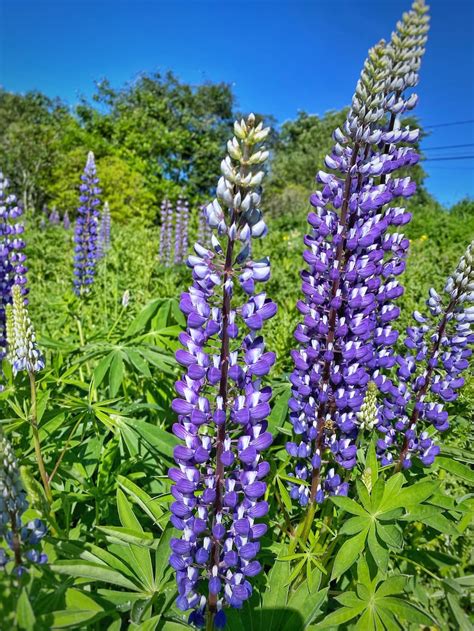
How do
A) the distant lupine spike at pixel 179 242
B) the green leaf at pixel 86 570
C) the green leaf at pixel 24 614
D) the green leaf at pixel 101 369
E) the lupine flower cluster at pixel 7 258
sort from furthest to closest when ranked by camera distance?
the distant lupine spike at pixel 179 242 < the lupine flower cluster at pixel 7 258 < the green leaf at pixel 101 369 < the green leaf at pixel 86 570 < the green leaf at pixel 24 614

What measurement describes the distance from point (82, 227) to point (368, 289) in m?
2.92

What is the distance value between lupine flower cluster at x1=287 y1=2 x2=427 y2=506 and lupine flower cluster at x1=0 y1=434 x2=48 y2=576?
0.79m

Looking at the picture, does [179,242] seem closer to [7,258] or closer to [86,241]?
[86,241]

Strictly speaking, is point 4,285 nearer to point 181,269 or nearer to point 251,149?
point 251,149

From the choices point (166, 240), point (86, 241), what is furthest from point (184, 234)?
point (86, 241)

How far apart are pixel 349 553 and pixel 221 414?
0.58 meters

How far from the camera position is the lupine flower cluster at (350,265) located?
1.44m

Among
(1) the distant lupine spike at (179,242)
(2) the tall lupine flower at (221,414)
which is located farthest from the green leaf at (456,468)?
(1) the distant lupine spike at (179,242)

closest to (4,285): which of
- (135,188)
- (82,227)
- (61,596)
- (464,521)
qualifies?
(82,227)

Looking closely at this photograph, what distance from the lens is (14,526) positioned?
39.5 inches

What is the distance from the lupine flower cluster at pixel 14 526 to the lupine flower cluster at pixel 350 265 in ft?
2.59

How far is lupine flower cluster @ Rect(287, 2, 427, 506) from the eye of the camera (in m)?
1.44

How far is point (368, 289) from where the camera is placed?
1.55m

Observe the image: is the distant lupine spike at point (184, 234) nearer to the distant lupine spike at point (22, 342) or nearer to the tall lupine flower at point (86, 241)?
the tall lupine flower at point (86, 241)
